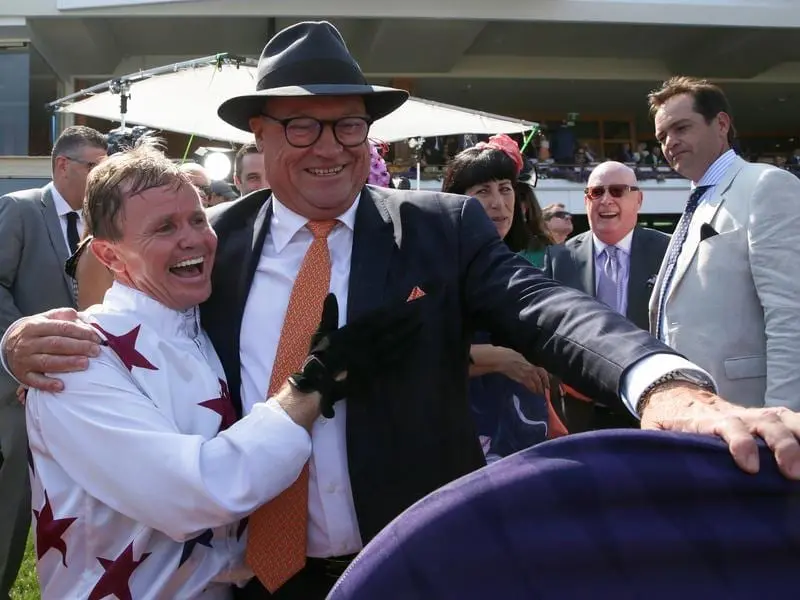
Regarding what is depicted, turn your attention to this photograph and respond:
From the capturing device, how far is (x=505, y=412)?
308 centimetres

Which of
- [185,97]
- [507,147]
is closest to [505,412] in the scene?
[507,147]

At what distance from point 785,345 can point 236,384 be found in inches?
80.0

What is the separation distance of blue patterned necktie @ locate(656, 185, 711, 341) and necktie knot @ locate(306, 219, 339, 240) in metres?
1.83

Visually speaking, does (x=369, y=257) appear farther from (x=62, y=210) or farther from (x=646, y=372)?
(x=62, y=210)

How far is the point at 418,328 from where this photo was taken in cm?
173

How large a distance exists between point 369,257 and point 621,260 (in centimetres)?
277

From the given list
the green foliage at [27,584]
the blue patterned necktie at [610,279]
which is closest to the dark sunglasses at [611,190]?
the blue patterned necktie at [610,279]

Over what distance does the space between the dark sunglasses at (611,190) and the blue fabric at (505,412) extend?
5.68ft

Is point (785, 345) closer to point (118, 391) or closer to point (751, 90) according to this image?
point (118, 391)

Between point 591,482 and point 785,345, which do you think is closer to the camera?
point 591,482

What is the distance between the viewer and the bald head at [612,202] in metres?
4.29

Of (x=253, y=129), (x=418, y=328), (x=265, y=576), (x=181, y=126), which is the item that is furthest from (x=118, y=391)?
(x=181, y=126)

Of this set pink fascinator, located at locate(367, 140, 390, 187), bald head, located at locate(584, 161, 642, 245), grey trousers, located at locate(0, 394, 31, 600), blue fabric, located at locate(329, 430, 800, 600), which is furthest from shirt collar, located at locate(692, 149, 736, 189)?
grey trousers, located at locate(0, 394, 31, 600)

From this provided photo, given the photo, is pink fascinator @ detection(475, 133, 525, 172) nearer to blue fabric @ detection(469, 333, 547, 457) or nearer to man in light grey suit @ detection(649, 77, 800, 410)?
man in light grey suit @ detection(649, 77, 800, 410)
